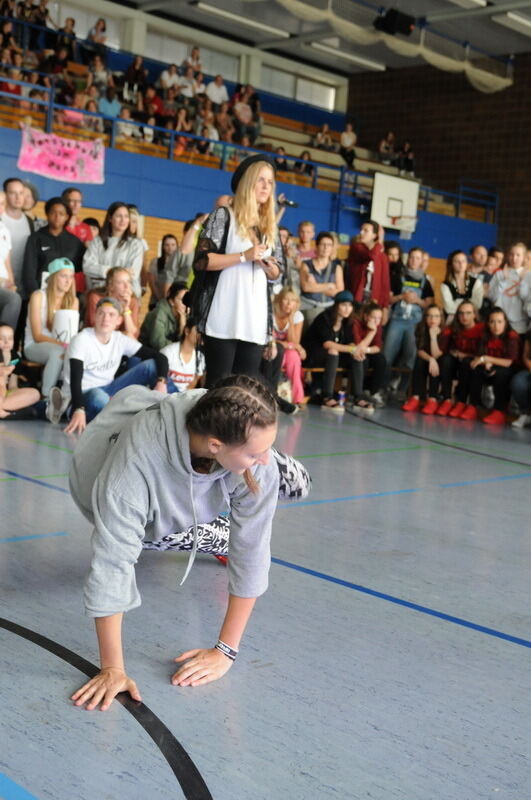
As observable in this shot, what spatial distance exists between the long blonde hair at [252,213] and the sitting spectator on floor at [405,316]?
4.62 m

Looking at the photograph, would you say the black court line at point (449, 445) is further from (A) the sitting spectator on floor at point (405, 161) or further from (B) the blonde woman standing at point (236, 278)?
(A) the sitting spectator on floor at point (405, 161)

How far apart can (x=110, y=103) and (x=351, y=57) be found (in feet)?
20.4

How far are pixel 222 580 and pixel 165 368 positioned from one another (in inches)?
109

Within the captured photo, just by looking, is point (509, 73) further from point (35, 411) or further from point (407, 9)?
point (35, 411)

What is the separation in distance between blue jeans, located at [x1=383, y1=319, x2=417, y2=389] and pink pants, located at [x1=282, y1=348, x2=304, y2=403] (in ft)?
4.80

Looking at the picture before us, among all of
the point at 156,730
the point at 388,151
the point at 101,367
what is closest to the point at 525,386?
the point at 101,367

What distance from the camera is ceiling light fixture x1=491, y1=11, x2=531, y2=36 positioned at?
13594 mm

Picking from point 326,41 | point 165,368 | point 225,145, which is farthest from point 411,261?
point 326,41

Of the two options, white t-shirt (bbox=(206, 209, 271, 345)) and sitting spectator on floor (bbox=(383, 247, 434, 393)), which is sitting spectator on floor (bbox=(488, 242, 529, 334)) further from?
white t-shirt (bbox=(206, 209, 271, 345))

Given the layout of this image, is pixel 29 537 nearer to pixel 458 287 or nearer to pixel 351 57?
pixel 458 287

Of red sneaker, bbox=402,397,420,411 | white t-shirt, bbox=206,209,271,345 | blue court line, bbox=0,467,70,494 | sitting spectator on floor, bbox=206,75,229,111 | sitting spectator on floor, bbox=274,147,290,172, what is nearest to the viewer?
blue court line, bbox=0,467,70,494

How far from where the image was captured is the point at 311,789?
1.40 meters

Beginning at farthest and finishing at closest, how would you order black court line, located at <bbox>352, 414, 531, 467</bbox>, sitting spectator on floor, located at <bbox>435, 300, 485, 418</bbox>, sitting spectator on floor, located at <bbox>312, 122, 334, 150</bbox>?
sitting spectator on floor, located at <bbox>312, 122, 334, 150</bbox> → sitting spectator on floor, located at <bbox>435, 300, 485, 418</bbox> → black court line, located at <bbox>352, 414, 531, 467</bbox>

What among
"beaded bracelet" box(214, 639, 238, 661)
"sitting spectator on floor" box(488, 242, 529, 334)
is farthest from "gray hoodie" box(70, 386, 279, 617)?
"sitting spectator on floor" box(488, 242, 529, 334)
